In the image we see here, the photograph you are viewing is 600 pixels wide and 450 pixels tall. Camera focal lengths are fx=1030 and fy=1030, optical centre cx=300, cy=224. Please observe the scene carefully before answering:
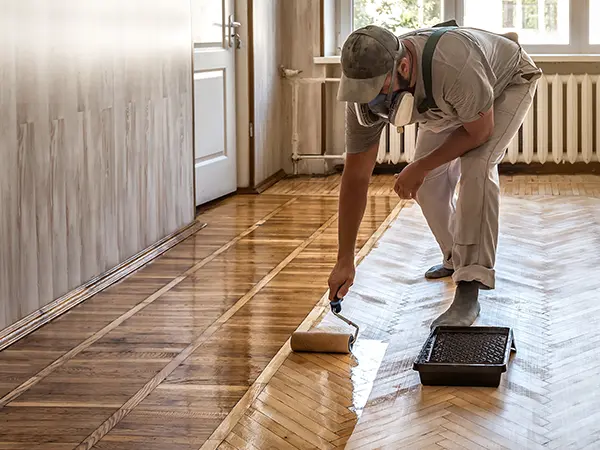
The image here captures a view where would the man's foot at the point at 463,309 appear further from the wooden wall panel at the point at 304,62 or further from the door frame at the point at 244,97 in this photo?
the wooden wall panel at the point at 304,62

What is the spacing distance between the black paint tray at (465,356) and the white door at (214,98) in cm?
272

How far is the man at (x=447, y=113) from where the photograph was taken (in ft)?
8.30

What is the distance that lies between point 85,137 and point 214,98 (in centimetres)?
204

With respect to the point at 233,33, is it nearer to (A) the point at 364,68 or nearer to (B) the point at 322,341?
(B) the point at 322,341

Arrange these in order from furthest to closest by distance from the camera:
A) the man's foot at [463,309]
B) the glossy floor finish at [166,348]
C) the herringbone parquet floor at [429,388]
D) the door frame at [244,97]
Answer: the door frame at [244,97] < the man's foot at [463,309] < the glossy floor finish at [166,348] < the herringbone parquet floor at [429,388]

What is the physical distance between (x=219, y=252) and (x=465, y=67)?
189cm

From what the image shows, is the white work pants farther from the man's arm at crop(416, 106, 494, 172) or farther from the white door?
the white door

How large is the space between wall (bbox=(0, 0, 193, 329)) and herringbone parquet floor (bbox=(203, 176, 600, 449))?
3.02ft

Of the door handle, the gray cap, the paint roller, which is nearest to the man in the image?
the gray cap

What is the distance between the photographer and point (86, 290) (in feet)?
11.8

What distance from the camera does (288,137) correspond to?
6809mm

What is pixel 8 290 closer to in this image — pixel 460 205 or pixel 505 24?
pixel 460 205

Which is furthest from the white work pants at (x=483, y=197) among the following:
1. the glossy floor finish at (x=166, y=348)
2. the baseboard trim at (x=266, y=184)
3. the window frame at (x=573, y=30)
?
the window frame at (x=573, y=30)

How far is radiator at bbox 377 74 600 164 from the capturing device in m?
6.58
